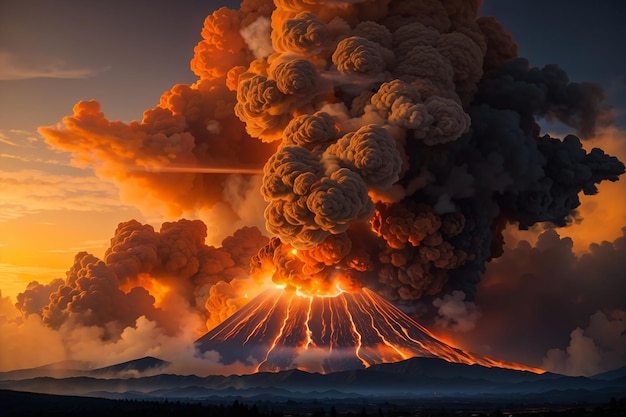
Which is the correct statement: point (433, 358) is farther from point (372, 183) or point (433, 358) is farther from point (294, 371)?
point (372, 183)

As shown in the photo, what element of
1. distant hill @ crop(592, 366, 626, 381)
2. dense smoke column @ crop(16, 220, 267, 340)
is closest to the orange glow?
dense smoke column @ crop(16, 220, 267, 340)

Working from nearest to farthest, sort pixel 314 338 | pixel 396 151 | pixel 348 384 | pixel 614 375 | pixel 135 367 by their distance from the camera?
pixel 396 151 → pixel 614 375 → pixel 348 384 → pixel 135 367 → pixel 314 338

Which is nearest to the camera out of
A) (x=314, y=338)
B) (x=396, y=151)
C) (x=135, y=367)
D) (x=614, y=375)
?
(x=396, y=151)

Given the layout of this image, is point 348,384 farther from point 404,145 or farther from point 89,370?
point 404,145

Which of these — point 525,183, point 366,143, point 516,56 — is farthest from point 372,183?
point 516,56

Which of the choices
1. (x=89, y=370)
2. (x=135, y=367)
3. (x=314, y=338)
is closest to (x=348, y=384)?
(x=314, y=338)

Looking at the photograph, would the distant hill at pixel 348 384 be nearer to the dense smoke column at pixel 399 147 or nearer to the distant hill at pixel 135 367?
the distant hill at pixel 135 367

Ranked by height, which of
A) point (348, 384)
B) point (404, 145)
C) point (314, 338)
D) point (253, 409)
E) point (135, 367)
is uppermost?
point (404, 145)
